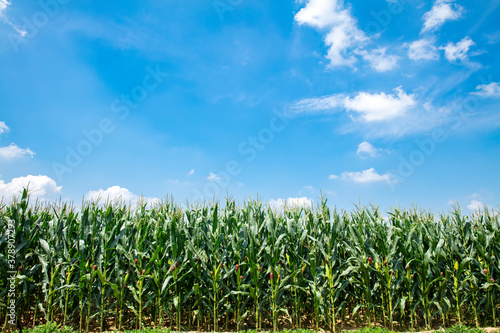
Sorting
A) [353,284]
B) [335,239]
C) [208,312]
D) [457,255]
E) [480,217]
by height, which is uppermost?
[480,217]

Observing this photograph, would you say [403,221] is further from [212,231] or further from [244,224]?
[212,231]

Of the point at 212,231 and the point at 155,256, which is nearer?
the point at 155,256

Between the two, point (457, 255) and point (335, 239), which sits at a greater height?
point (335, 239)

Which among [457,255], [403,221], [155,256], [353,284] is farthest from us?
[403,221]

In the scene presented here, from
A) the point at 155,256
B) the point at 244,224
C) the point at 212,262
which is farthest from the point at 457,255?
the point at 155,256

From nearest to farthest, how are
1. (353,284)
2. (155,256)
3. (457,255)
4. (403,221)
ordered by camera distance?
(155,256) < (353,284) < (457,255) < (403,221)

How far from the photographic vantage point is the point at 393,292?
20.6 feet

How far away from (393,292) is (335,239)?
1.64m

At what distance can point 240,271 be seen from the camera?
20.7 feet

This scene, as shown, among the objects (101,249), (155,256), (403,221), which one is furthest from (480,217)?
(101,249)

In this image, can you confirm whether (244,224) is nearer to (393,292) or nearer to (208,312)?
(208,312)

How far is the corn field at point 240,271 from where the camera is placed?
20.2 ft

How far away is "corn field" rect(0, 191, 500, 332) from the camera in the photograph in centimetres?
615

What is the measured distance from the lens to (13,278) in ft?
20.6
